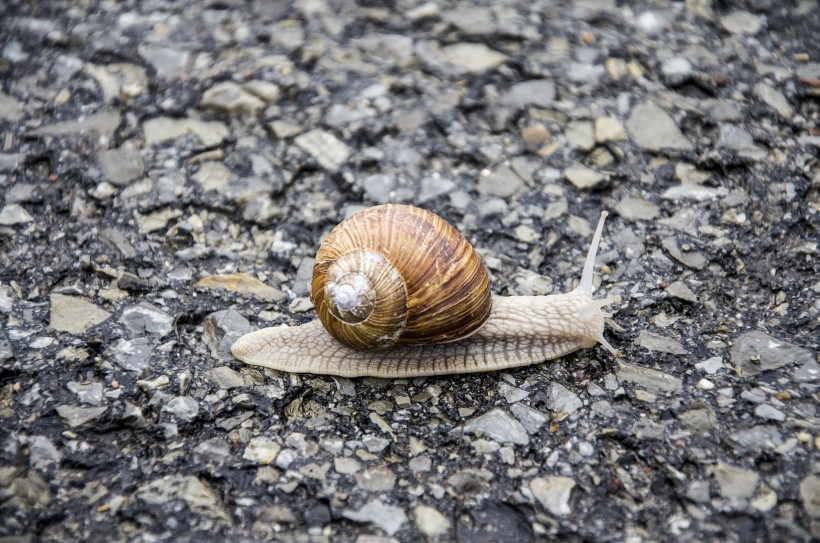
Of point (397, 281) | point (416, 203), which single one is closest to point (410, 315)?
point (397, 281)

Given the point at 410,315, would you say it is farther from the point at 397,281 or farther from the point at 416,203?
the point at 416,203

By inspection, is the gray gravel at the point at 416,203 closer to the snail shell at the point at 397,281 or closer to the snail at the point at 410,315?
the snail at the point at 410,315

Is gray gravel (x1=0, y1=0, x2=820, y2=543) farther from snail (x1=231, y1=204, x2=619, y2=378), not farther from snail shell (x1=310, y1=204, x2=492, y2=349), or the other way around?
snail shell (x1=310, y1=204, x2=492, y2=349)

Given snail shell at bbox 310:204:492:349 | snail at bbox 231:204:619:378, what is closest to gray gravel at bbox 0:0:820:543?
snail at bbox 231:204:619:378

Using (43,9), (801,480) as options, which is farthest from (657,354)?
(43,9)

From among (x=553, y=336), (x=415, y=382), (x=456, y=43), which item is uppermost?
(x=456, y=43)

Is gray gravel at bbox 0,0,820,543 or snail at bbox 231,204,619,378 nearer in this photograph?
gray gravel at bbox 0,0,820,543

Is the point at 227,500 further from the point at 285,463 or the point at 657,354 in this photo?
the point at 657,354
